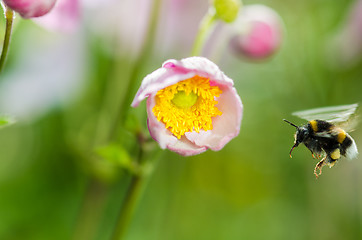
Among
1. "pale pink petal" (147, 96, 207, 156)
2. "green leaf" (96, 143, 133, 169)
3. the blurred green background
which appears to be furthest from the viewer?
the blurred green background

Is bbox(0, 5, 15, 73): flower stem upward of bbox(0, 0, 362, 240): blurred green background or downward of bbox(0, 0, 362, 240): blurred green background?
upward

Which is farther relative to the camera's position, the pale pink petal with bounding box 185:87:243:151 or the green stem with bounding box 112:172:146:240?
the green stem with bounding box 112:172:146:240

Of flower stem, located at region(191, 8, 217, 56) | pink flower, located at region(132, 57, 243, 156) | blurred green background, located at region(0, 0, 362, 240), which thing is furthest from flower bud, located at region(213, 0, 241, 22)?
blurred green background, located at region(0, 0, 362, 240)

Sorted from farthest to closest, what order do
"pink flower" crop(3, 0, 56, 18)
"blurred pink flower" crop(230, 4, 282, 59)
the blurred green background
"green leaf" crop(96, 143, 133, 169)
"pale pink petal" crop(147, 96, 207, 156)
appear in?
the blurred green background
"blurred pink flower" crop(230, 4, 282, 59)
"green leaf" crop(96, 143, 133, 169)
"pale pink petal" crop(147, 96, 207, 156)
"pink flower" crop(3, 0, 56, 18)

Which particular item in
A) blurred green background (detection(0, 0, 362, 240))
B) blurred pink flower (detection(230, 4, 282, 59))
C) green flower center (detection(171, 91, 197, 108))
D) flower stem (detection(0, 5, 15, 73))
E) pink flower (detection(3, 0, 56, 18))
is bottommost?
blurred green background (detection(0, 0, 362, 240))

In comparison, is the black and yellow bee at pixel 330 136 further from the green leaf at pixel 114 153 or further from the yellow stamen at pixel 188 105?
the green leaf at pixel 114 153

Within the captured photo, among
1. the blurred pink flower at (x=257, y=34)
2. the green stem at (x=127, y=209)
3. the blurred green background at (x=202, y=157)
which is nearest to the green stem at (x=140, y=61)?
the green stem at (x=127, y=209)

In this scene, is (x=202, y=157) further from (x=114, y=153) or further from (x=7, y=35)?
(x=7, y=35)

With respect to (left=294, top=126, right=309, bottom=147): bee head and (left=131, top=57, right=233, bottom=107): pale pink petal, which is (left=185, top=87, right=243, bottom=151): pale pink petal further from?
(left=294, top=126, right=309, bottom=147): bee head

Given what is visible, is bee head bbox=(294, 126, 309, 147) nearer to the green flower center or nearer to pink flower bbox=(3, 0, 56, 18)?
the green flower center
